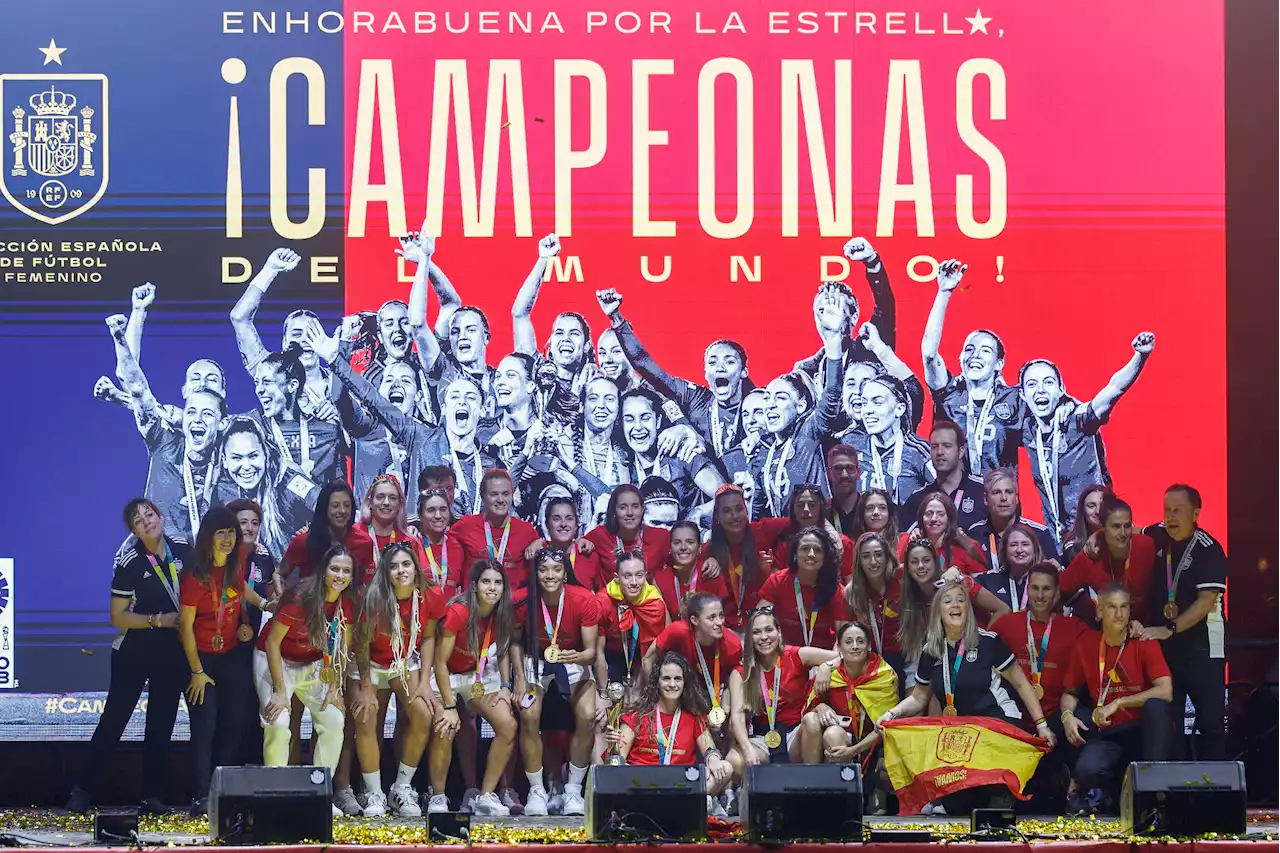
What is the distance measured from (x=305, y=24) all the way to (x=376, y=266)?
143cm

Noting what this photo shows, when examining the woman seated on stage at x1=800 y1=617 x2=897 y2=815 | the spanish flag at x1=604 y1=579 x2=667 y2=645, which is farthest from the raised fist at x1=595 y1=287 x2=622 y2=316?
the woman seated on stage at x1=800 y1=617 x2=897 y2=815

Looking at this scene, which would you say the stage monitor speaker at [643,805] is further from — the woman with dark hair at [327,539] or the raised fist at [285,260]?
the raised fist at [285,260]

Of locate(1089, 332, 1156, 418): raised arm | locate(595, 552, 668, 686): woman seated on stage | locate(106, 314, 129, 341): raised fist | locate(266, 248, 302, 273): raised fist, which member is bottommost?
locate(595, 552, 668, 686): woman seated on stage

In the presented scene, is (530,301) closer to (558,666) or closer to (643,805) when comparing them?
(558,666)

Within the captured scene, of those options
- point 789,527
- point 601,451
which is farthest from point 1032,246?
point 601,451

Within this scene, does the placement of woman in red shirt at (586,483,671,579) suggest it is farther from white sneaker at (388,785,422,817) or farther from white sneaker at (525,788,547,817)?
white sneaker at (388,785,422,817)

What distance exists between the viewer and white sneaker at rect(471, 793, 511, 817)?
8.70m

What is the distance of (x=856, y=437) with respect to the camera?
29.2 ft

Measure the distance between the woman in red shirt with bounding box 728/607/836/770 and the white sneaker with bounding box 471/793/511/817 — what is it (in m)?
1.30

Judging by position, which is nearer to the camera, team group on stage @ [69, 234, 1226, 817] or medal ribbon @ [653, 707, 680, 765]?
medal ribbon @ [653, 707, 680, 765]

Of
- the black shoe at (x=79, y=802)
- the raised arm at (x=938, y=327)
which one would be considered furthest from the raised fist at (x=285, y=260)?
the raised arm at (x=938, y=327)

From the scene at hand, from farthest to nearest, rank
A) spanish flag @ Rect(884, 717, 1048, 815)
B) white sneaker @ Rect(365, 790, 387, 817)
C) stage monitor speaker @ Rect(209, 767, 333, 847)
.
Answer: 1. white sneaker @ Rect(365, 790, 387, 817)
2. spanish flag @ Rect(884, 717, 1048, 815)
3. stage monitor speaker @ Rect(209, 767, 333, 847)

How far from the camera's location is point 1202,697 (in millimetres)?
8852

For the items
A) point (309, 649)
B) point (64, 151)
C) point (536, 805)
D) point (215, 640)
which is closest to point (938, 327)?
point (536, 805)
